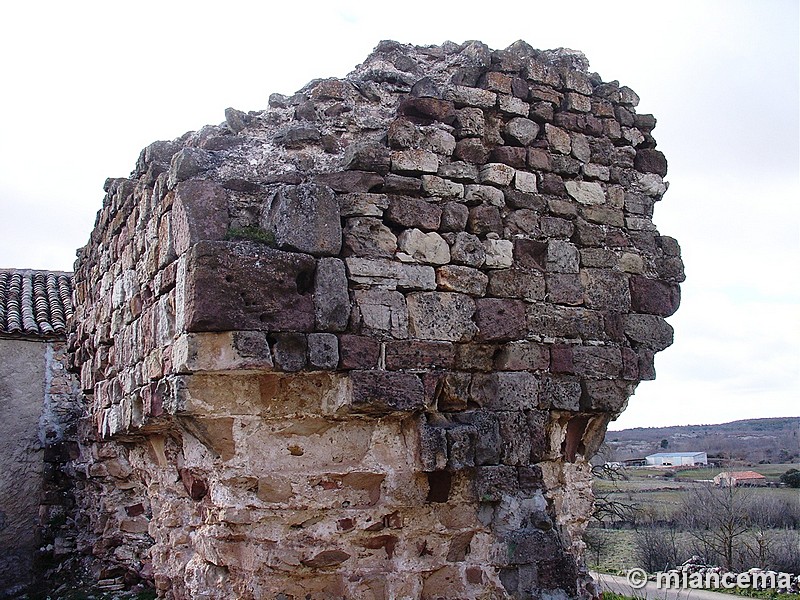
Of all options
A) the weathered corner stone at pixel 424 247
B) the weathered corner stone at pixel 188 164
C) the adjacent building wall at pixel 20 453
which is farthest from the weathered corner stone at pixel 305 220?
the adjacent building wall at pixel 20 453

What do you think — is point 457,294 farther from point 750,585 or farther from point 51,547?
point 750,585

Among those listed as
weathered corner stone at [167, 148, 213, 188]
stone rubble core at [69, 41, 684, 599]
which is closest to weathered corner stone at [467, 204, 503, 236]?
stone rubble core at [69, 41, 684, 599]

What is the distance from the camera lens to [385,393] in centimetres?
384

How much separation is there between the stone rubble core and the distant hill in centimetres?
3370

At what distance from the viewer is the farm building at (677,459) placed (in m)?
38.3

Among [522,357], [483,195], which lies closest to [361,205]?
[483,195]

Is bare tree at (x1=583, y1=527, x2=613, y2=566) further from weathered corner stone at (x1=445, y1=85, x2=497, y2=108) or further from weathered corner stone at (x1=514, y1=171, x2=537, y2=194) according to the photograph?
weathered corner stone at (x1=445, y1=85, x2=497, y2=108)

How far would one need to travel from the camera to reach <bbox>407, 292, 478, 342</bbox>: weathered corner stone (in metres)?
3.97

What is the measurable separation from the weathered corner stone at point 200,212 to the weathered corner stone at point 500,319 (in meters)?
1.39

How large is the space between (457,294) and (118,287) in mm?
2606

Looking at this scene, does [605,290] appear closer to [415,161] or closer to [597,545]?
[415,161]

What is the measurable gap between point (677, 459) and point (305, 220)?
133ft

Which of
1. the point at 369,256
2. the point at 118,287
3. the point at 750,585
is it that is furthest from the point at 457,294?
the point at 750,585

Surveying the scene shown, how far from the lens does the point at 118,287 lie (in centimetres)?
543
